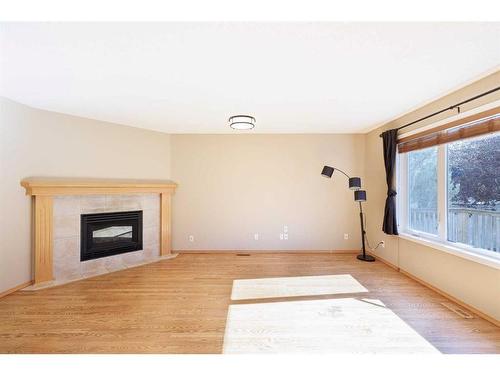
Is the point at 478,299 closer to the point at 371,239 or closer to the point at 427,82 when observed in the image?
the point at 371,239

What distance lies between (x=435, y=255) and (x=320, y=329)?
194 cm

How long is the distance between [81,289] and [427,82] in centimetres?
475

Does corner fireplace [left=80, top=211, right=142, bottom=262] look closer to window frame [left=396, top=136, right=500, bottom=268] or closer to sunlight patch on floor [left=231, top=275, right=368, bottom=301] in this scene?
sunlight patch on floor [left=231, top=275, right=368, bottom=301]

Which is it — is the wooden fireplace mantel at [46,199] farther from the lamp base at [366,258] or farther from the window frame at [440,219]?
the window frame at [440,219]

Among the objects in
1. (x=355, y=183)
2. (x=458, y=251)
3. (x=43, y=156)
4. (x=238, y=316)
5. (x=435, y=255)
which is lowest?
(x=238, y=316)

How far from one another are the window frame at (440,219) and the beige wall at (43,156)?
14.3 feet

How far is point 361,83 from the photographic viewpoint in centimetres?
233

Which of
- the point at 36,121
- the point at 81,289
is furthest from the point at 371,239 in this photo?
the point at 36,121

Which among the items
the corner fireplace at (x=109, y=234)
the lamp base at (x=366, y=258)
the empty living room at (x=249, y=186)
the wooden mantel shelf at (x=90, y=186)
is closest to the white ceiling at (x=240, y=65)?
the empty living room at (x=249, y=186)

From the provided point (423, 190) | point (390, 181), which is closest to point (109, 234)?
point (390, 181)

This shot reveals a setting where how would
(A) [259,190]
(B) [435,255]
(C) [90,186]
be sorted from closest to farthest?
1. (B) [435,255]
2. (C) [90,186]
3. (A) [259,190]

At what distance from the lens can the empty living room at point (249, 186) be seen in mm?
1640

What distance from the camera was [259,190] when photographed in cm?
459

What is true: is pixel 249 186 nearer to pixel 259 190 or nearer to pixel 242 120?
pixel 259 190
